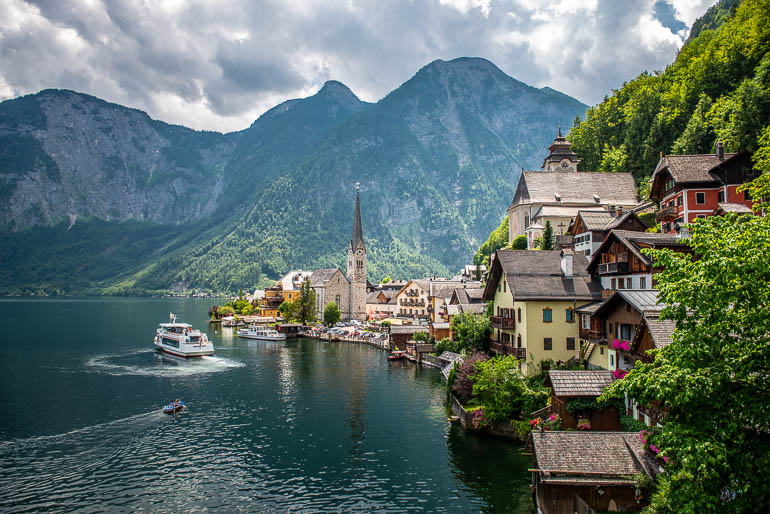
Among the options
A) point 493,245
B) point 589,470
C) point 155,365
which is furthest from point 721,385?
point 493,245

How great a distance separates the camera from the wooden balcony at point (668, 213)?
5421 cm

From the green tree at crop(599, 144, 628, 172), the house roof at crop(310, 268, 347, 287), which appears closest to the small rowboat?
the green tree at crop(599, 144, 628, 172)

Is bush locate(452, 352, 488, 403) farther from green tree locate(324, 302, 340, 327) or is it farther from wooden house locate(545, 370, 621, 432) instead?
green tree locate(324, 302, 340, 327)

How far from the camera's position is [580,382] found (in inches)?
1265

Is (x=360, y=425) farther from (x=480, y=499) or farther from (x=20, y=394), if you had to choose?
(x=20, y=394)

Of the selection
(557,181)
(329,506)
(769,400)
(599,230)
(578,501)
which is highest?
(557,181)

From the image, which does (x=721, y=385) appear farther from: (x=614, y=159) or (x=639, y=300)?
(x=614, y=159)

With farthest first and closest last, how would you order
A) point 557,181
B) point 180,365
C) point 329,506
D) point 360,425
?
point 557,181 → point 180,365 → point 360,425 → point 329,506

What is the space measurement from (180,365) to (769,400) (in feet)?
248

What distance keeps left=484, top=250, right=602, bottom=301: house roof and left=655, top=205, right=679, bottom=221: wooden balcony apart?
48.9ft

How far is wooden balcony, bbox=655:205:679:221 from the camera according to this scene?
54.2 m

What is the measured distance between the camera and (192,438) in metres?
40.5

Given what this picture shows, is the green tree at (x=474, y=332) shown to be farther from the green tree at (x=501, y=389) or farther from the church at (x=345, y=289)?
the church at (x=345, y=289)

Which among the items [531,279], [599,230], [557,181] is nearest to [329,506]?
[531,279]
